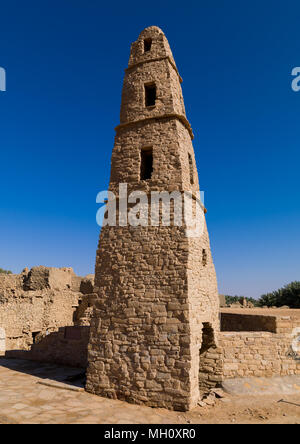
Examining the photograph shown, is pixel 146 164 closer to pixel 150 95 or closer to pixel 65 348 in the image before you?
pixel 150 95

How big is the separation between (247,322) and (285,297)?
17383mm

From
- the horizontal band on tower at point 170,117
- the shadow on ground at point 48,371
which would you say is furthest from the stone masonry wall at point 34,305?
the horizontal band on tower at point 170,117

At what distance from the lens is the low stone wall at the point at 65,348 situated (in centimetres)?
1130

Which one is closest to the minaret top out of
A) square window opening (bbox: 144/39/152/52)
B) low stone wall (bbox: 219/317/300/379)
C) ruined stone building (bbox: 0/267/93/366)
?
square window opening (bbox: 144/39/152/52)

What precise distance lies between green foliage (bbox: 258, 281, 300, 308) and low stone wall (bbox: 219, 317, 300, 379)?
1832 cm

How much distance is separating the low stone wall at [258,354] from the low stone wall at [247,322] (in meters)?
0.62

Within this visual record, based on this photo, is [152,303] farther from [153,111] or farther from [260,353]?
[153,111]

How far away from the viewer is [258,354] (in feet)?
31.4

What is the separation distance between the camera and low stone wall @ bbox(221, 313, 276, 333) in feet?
35.0

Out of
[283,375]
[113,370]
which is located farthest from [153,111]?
[283,375]

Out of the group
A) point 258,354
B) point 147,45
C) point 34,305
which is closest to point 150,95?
point 147,45

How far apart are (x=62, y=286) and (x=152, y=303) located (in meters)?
12.4
